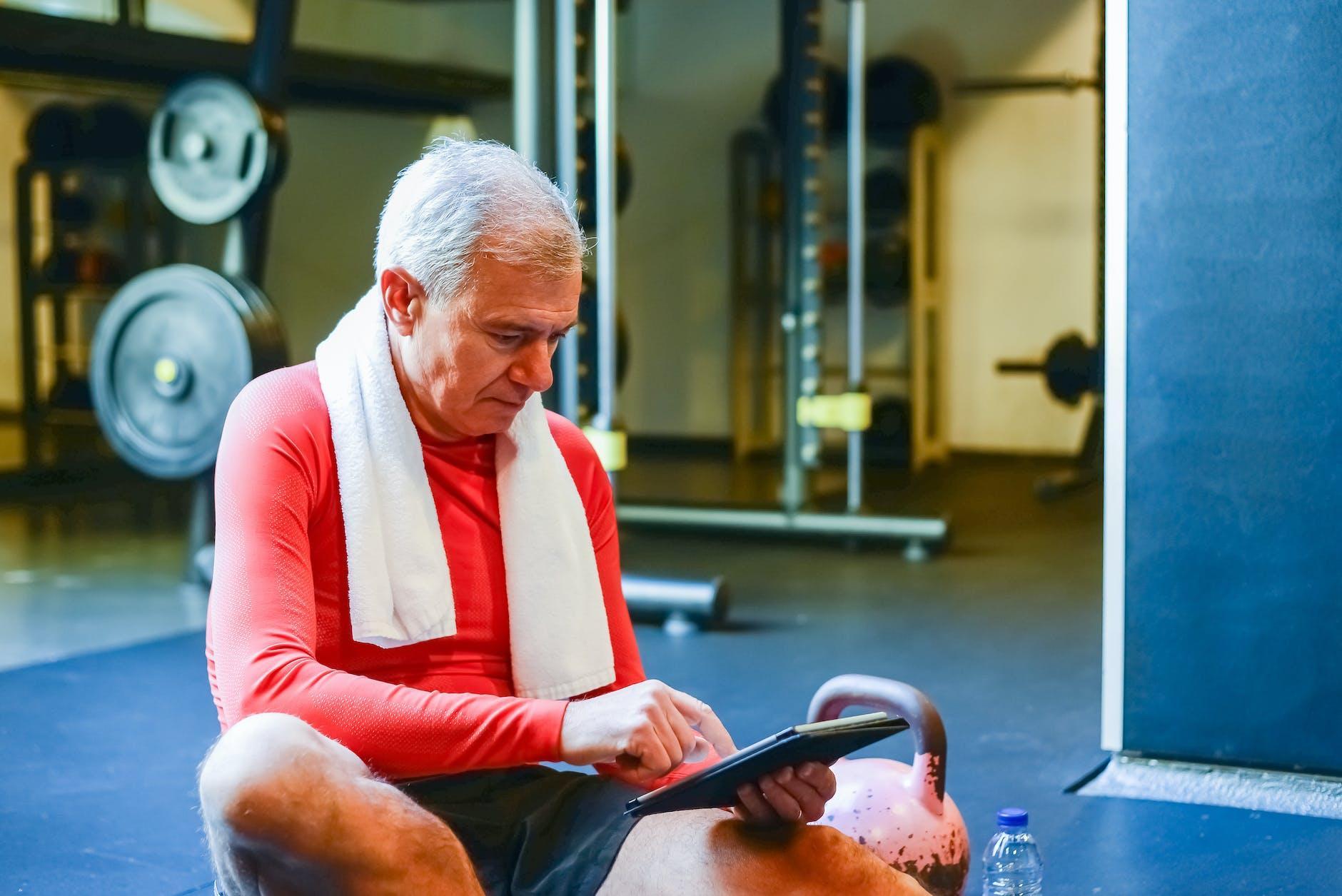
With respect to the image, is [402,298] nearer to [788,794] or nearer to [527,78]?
[788,794]

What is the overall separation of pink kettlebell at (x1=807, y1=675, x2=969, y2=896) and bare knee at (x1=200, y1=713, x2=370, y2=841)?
24.2 inches

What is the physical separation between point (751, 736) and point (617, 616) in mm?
1193

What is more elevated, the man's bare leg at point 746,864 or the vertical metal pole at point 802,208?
the vertical metal pole at point 802,208

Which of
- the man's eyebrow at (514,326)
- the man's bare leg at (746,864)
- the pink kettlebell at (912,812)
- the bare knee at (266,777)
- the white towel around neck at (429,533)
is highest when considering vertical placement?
the man's eyebrow at (514,326)

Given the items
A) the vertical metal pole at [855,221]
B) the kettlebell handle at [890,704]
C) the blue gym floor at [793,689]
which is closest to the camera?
the kettlebell handle at [890,704]

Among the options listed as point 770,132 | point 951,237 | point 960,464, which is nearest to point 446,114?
point 770,132

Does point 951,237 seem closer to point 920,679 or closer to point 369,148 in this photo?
point 369,148

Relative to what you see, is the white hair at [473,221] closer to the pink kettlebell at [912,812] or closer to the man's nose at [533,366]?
the man's nose at [533,366]

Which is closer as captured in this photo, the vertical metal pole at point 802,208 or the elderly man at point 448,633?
the elderly man at point 448,633

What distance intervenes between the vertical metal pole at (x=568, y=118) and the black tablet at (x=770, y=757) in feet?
9.66

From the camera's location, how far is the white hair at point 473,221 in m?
1.45

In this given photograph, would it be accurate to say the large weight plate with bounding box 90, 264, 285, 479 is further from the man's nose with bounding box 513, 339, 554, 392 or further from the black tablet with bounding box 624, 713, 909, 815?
the black tablet with bounding box 624, 713, 909, 815

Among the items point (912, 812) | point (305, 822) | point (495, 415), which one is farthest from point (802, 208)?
point (305, 822)

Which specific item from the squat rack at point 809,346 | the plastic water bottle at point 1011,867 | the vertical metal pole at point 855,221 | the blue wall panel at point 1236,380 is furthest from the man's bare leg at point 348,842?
the vertical metal pole at point 855,221
